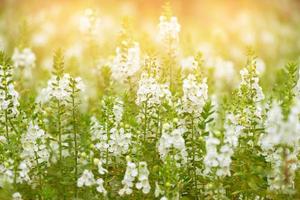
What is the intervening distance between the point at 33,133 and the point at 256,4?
47.8ft

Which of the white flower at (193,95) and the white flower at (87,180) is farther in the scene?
the white flower at (193,95)

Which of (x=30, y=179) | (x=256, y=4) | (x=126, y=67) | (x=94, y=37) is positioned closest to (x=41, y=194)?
(x=30, y=179)

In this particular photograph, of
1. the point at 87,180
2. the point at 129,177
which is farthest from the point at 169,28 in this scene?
the point at 87,180

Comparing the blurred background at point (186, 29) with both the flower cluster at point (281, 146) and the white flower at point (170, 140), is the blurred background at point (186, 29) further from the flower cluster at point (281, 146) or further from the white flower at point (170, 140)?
the flower cluster at point (281, 146)

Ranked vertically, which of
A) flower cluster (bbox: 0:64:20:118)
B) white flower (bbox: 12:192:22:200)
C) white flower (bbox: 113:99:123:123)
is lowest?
white flower (bbox: 12:192:22:200)

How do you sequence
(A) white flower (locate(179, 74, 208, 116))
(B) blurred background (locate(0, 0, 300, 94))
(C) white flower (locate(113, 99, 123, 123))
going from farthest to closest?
(B) blurred background (locate(0, 0, 300, 94)) < (C) white flower (locate(113, 99, 123, 123)) < (A) white flower (locate(179, 74, 208, 116))

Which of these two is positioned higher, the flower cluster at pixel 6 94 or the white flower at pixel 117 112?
the flower cluster at pixel 6 94

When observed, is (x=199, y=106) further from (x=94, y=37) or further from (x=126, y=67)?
(x=94, y=37)

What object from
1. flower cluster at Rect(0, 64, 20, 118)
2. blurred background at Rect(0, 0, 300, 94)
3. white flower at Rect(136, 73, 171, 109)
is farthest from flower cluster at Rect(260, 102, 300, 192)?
blurred background at Rect(0, 0, 300, 94)

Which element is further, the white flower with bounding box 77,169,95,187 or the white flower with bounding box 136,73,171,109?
the white flower with bounding box 136,73,171,109

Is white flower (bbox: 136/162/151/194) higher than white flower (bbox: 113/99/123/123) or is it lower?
lower

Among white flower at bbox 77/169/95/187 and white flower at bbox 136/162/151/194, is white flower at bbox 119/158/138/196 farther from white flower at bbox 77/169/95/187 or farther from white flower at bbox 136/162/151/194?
white flower at bbox 77/169/95/187

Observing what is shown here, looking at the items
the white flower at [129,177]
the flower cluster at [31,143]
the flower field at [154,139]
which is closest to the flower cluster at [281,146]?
the flower field at [154,139]

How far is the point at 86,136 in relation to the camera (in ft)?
16.3
